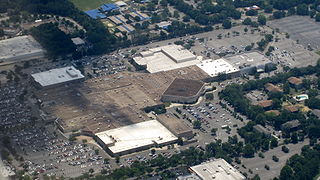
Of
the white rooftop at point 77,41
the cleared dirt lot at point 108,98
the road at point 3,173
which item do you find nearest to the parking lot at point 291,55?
the cleared dirt lot at point 108,98

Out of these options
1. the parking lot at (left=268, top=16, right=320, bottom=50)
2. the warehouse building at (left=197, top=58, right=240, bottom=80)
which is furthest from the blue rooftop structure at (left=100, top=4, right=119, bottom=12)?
the warehouse building at (left=197, top=58, right=240, bottom=80)

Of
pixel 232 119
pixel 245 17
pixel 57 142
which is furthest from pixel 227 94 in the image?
pixel 245 17

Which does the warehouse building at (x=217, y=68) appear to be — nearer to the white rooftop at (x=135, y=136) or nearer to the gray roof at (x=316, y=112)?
the gray roof at (x=316, y=112)

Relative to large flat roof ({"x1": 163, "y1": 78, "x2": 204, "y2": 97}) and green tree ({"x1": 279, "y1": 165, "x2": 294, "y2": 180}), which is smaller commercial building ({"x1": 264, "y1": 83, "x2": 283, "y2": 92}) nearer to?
Result: large flat roof ({"x1": 163, "y1": 78, "x2": 204, "y2": 97})

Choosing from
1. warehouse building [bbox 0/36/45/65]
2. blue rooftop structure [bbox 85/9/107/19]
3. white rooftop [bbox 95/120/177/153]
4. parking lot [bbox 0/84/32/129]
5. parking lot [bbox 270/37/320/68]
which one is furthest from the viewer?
blue rooftop structure [bbox 85/9/107/19]

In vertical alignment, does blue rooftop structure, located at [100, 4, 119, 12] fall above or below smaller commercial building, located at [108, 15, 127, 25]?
below

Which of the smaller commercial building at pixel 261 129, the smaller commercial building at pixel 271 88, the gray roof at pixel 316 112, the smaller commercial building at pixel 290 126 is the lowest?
the smaller commercial building at pixel 271 88
